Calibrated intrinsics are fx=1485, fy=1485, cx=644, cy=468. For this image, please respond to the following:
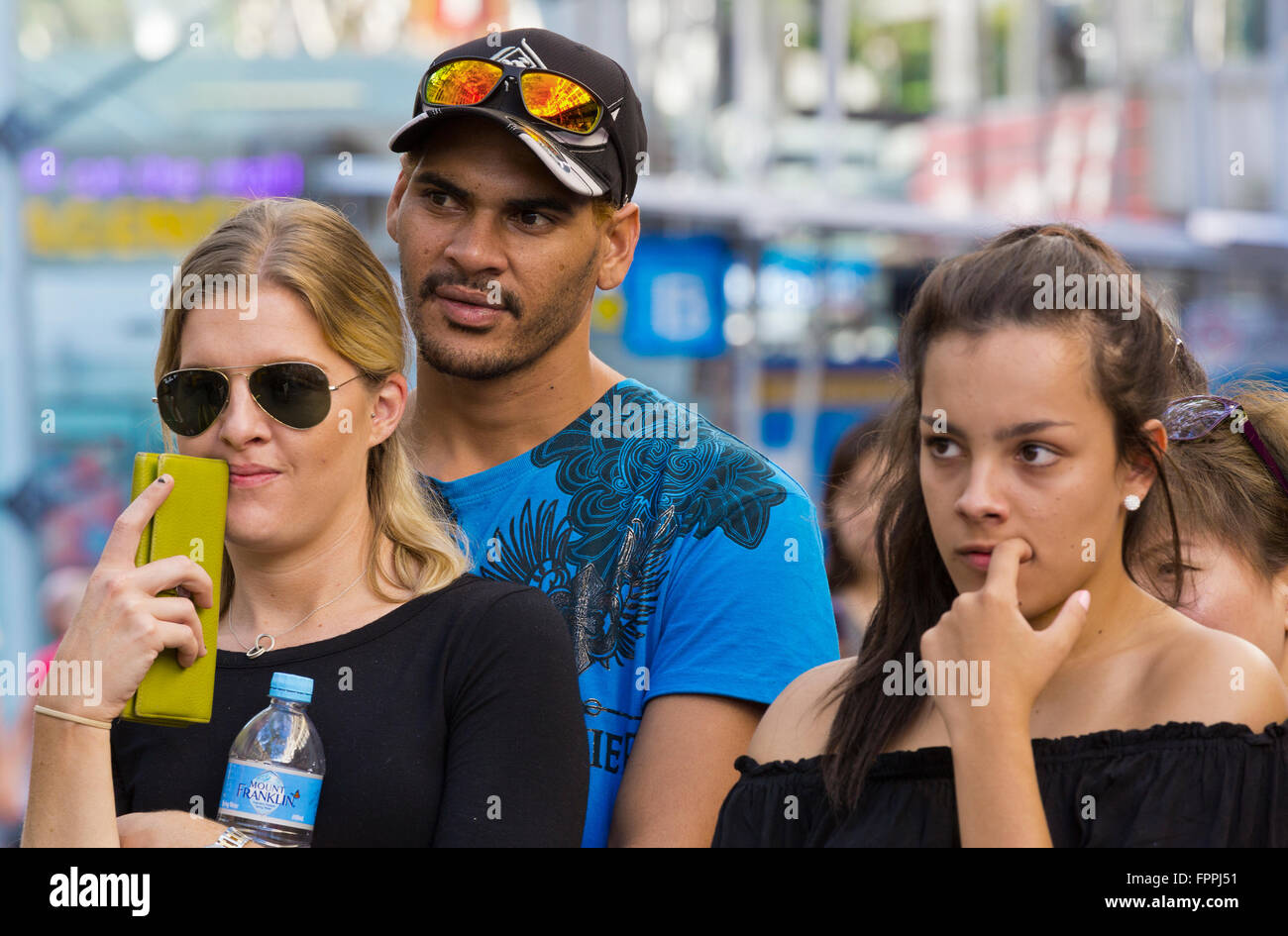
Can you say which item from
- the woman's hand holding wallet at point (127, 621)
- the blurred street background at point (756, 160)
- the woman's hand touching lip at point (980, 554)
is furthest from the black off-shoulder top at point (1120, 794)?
the blurred street background at point (756, 160)

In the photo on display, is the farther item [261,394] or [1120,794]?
[261,394]

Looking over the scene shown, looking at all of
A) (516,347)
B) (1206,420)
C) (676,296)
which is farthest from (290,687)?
(676,296)

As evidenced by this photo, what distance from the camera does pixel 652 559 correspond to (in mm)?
2650

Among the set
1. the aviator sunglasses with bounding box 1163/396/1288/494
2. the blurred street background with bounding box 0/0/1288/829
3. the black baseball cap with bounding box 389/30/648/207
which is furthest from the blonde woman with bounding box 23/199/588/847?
the blurred street background with bounding box 0/0/1288/829

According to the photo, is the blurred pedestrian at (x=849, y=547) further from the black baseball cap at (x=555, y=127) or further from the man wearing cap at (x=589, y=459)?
the black baseball cap at (x=555, y=127)

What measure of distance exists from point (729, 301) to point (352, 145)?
8.86ft

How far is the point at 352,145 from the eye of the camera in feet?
30.2

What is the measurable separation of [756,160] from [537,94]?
7.07 m

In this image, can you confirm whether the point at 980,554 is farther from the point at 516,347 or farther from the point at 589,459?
the point at 516,347

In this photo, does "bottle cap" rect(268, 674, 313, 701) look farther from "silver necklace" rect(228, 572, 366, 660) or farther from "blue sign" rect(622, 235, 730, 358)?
"blue sign" rect(622, 235, 730, 358)

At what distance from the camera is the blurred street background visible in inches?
357

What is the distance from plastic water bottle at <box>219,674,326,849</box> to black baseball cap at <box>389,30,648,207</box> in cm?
112
